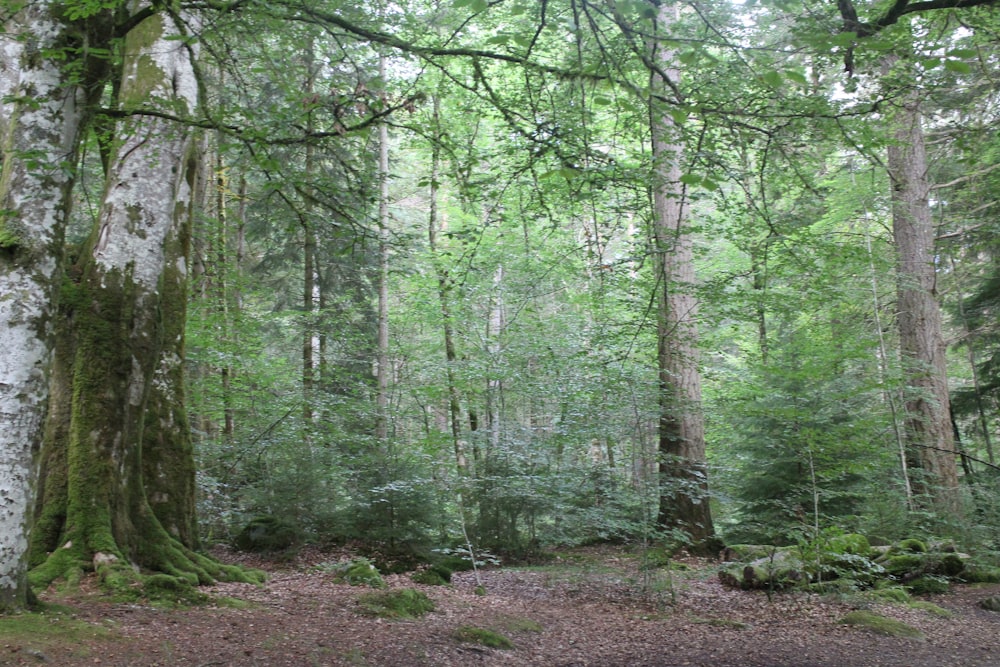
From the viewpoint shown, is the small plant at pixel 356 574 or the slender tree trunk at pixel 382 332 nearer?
the small plant at pixel 356 574

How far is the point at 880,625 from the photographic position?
6.33m

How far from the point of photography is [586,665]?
16.9 feet

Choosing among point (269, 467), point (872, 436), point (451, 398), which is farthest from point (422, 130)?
point (451, 398)

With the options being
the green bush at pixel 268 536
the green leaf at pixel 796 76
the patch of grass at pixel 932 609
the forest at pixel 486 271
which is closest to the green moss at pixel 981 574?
the forest at pixel 486 271

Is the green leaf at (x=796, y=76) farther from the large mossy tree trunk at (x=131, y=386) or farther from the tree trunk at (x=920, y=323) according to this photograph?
the tree trunk at (x=920, y=323)

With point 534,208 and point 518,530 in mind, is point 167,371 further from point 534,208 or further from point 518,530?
point 518,530

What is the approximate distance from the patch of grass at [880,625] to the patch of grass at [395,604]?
428cm

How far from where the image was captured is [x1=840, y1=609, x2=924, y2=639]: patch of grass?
6164 millimetres

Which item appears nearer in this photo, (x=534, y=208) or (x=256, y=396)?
(x=534, y=208)

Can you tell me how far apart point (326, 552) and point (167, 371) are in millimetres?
4612

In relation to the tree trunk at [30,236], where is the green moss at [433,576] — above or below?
below

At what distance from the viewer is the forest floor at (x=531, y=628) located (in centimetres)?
415

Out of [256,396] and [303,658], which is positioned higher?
[256,396]

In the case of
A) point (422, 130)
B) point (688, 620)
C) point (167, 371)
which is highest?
point (422, 130)
